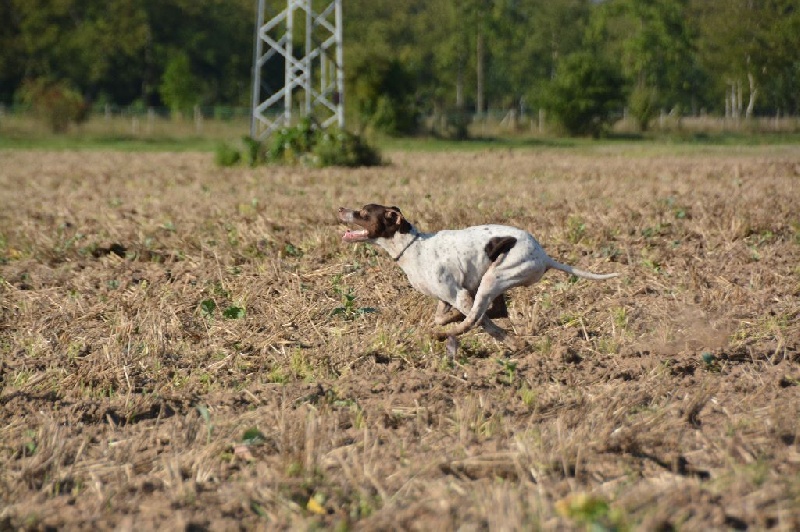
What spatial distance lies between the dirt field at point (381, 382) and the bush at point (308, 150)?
10110 mm

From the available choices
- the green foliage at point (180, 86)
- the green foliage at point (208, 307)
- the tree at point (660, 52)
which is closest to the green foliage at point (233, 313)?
the green foliage at point (208, 307)

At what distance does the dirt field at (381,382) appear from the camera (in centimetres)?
352

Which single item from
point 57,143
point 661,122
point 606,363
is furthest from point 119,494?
point 661,122

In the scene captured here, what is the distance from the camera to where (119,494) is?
12.2 ft

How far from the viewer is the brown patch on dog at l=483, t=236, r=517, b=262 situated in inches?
215

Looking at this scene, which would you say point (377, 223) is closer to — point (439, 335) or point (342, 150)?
point (439, 335)

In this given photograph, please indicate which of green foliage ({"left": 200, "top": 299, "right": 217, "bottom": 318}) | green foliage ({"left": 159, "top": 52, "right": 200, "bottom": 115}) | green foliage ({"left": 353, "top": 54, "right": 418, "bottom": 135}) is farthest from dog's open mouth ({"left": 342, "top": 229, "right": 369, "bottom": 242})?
green foliage ({"left": 159, "top": 52, "right": 200, "bottom": 115})

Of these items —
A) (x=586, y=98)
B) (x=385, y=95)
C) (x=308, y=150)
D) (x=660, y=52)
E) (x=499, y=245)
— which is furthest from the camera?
(x=660, y=52)

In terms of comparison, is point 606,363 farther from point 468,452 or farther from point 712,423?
point 468,452

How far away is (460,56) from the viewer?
7344cm

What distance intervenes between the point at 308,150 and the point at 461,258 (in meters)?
16.6

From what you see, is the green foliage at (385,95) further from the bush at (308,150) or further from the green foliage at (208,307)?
the green foliage at (208,307)

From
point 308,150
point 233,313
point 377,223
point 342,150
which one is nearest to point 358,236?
point 377,223

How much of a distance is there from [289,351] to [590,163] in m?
18.1
